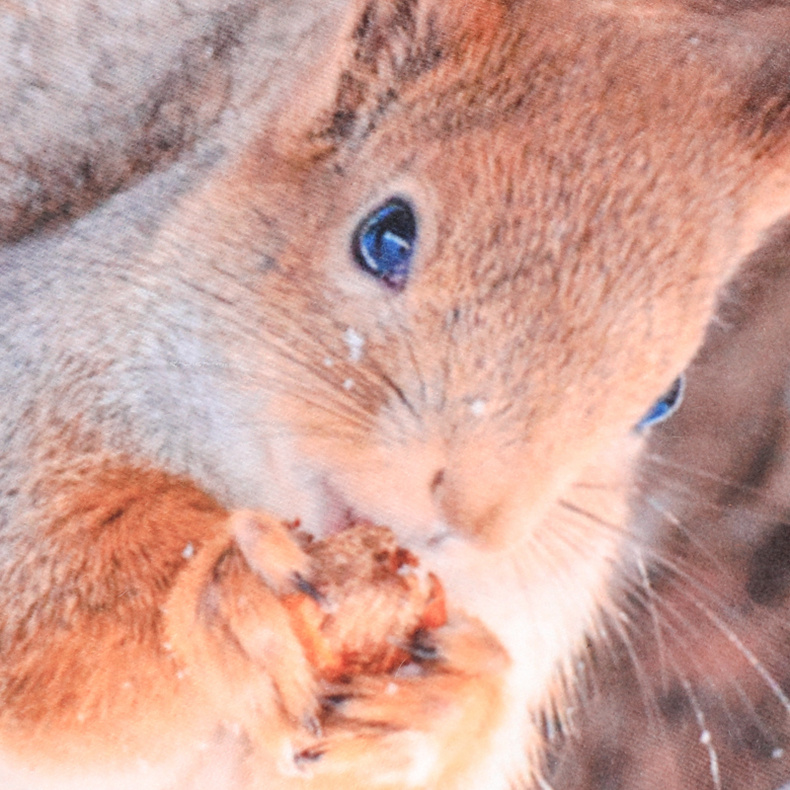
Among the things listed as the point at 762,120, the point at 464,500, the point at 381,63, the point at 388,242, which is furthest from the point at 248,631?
the point at 762,120

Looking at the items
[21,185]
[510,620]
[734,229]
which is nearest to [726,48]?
[734,229]

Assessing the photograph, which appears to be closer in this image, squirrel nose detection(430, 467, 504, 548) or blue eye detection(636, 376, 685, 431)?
Result: squirrel nose detection(430, 467, 504, 548)

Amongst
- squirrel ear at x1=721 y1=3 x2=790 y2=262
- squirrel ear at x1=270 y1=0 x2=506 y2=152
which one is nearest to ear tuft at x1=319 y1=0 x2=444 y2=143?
squirrel ear at x1=270 y1=0 x2=506 y2=152

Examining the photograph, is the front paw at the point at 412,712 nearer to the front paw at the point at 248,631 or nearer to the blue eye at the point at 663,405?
the front paw at the point at 248,631

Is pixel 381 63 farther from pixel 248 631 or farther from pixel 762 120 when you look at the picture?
pixel 248 631

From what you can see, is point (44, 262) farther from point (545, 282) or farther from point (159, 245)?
point (545, 282)

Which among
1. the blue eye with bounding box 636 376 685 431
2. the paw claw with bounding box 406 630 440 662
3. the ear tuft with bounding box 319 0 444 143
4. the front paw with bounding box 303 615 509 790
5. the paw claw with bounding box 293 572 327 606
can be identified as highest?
the ear tuft with bounding box 319 0 444 143

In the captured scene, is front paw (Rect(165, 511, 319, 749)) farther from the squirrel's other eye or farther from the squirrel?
the squirrel's other eye
